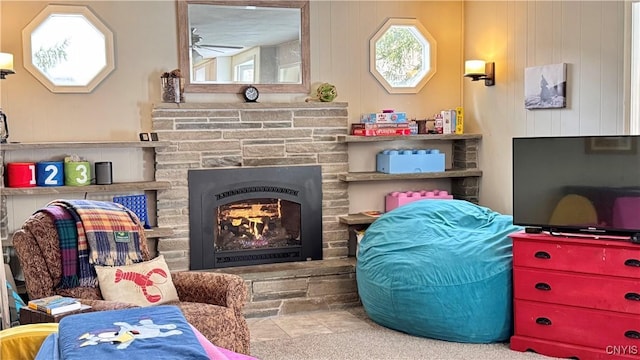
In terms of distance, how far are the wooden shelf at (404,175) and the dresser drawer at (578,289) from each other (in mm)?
1597

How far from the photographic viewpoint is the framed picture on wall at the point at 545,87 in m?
4.80

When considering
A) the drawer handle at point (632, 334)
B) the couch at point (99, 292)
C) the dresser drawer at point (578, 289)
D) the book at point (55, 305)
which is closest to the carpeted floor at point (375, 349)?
the dresser drawer at point (578, 289)

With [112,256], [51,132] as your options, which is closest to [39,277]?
[112,256]

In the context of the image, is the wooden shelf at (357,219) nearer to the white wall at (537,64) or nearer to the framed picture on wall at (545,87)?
the white wall at (537,64)

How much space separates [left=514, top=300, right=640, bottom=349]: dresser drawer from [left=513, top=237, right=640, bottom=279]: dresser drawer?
230 millimetres

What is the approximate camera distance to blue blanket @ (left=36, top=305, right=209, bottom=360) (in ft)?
6.98

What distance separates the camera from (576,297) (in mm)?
3965

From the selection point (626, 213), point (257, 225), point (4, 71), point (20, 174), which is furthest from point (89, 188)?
point (626, 213)

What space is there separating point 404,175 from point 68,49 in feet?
8.81

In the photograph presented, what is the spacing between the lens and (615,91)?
439 centimetres

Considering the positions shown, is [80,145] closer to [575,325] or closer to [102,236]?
[102,236]

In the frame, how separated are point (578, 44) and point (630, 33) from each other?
445 millimetres

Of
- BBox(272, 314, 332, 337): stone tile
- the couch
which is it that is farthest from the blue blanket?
BBox(272, 314, 332, 337): stone tile

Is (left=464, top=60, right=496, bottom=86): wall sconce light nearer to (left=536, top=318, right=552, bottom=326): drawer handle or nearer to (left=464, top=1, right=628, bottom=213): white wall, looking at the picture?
(left=464, top=1, right=628, bottom=213): white wall
